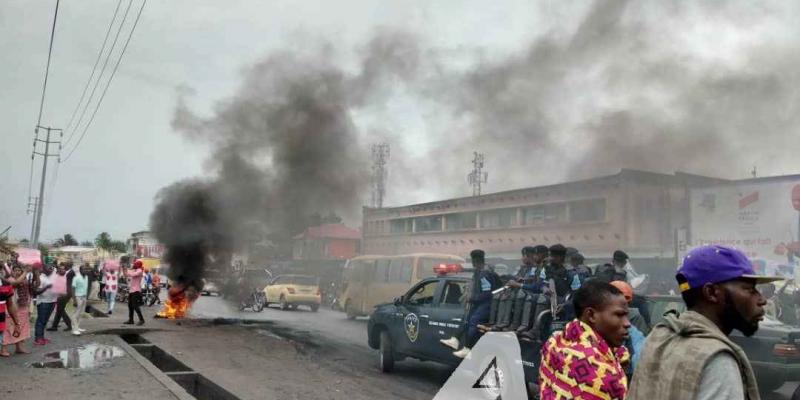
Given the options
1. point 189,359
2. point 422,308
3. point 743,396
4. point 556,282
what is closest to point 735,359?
point 743,396

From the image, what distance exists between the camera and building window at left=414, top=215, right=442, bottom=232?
125 feet

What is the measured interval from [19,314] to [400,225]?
29.5 meters

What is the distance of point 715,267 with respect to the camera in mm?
1652

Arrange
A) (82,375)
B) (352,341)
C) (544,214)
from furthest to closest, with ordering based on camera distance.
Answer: (544,214)
(352,341)
(82,375)

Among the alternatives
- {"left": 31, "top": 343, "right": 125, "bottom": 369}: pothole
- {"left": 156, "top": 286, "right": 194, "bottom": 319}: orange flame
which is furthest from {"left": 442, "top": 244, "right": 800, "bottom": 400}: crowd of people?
{"left": 156, "top": 286, "right": 194, "bottom": 319}: orange flame

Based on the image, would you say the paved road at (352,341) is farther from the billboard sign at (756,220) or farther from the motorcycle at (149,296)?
the billboard sign at (756,220)

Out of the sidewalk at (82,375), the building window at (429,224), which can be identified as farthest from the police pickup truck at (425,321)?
the building window at (429,224)

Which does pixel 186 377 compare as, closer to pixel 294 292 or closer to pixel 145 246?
pixel 294 292

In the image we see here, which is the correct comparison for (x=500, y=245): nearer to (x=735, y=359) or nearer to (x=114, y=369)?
(x=114, y=369)

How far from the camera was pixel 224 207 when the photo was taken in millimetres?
20812

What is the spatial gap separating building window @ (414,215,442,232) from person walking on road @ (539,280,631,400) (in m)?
35.3

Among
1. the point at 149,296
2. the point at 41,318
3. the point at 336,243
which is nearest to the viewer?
the point at 41,318

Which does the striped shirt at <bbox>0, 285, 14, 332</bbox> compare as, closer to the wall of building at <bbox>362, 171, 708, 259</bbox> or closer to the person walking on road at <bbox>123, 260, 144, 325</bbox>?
the person walking on road at <bbox>123, 260, 144, 325</bbox>

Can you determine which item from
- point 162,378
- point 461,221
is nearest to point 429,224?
point 461,221
